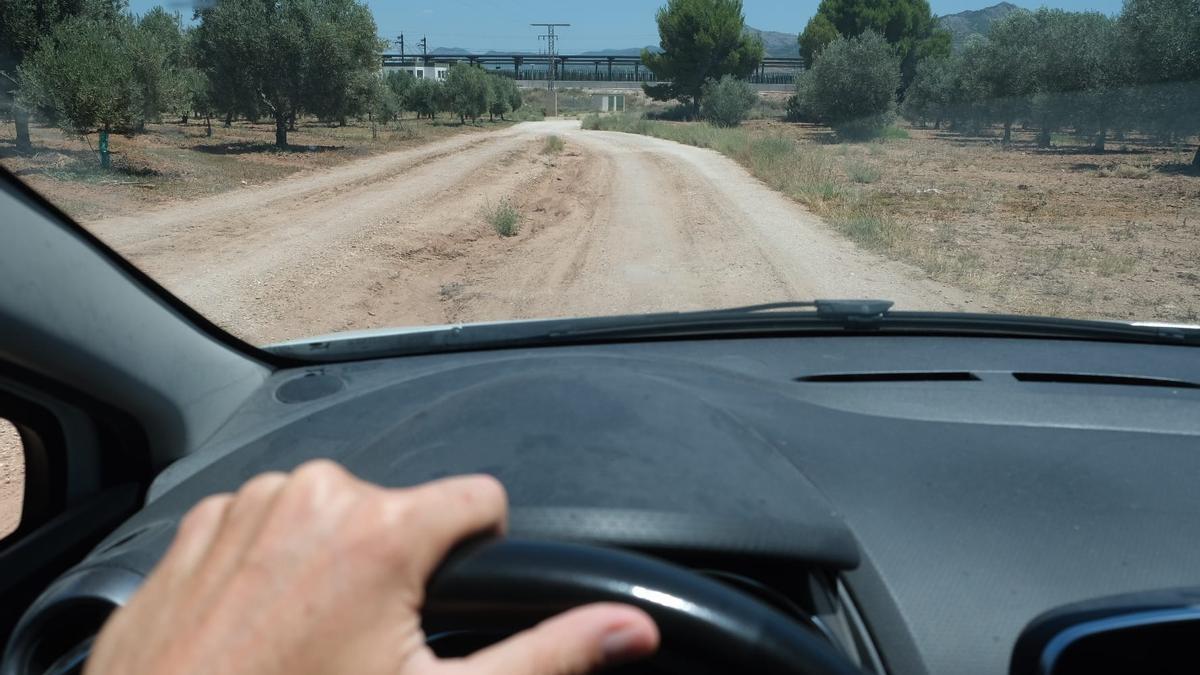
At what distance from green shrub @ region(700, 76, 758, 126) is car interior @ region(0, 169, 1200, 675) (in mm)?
59020

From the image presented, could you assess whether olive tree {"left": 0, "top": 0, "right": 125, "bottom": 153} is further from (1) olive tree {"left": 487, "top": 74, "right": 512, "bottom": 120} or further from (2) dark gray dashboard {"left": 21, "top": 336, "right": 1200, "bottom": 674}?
(1) olive tree {"left": 487, "top": 74, "right": 512, "bottom": 120}

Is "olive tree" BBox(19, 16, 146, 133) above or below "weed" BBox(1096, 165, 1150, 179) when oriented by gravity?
above

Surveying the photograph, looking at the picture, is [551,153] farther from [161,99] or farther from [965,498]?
[965,498]

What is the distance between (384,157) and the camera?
1240 inches

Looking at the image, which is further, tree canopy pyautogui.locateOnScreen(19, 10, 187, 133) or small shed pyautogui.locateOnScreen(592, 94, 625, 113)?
small shed pyautogui.locateOnScreen(592, 94, 625, 113)

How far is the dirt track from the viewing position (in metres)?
9.15

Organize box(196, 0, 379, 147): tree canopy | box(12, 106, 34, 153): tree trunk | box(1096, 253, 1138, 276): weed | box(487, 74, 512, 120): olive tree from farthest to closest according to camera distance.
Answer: box(487, 74, 512, 120): olive tree
box(196, 0, 379, 147): tree canopy
box(12, 106, 34, 153): tree trunk
box(1096, 253, 1138, 276): weed

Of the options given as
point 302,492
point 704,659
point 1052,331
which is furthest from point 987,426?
point 302,492

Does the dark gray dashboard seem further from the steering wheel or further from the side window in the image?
the side window

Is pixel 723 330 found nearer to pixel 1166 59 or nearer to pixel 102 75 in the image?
pixel 102 75

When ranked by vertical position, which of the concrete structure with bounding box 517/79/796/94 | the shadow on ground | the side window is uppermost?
the concrete structure with bounding box 517/79/796/94

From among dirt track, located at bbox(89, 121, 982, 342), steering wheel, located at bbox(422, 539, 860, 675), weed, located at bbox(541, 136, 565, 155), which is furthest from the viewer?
weed, located at bbox(541, 136, 565, 155)

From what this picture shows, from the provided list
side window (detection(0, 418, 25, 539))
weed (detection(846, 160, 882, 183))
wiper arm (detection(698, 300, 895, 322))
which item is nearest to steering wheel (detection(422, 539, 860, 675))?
wiper arm (detection(698, 300, 895, 322))

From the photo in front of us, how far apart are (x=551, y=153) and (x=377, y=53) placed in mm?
6964
